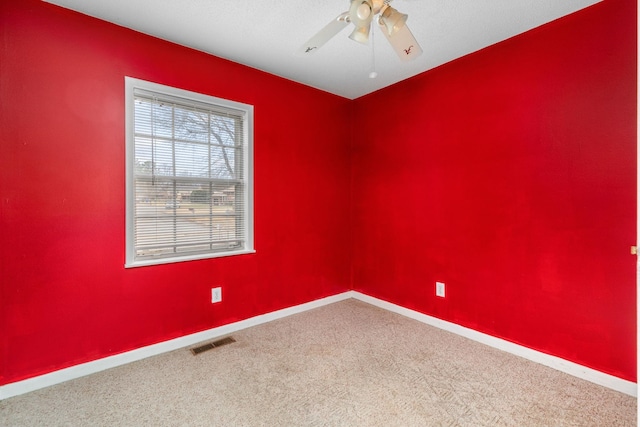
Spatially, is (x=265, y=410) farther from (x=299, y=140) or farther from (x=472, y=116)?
(x=472, y=116)

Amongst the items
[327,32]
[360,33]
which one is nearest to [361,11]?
[360,33]

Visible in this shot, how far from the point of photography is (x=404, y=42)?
1.59 meters

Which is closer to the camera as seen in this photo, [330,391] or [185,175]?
[330,391]

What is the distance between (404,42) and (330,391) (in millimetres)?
2048

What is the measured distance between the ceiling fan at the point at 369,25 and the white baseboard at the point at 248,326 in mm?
2230

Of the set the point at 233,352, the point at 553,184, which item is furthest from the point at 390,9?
the point at 233,352

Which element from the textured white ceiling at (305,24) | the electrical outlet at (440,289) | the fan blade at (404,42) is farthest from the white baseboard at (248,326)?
the textured white ceiling at (305,24)

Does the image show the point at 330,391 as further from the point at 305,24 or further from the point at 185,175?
the point at 305,24

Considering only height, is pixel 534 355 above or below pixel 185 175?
below

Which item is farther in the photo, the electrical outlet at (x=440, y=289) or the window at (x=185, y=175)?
the electrical outlet at (x=440, y=289)

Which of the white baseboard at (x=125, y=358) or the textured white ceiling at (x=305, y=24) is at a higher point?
the textured white ceiling at (x=305, y=24)

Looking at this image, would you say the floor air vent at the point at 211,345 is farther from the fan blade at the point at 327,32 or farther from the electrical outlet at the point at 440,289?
A: the fan blade at the point at 327,32

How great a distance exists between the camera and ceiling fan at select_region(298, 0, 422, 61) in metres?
1.42

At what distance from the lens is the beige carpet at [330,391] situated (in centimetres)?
161
